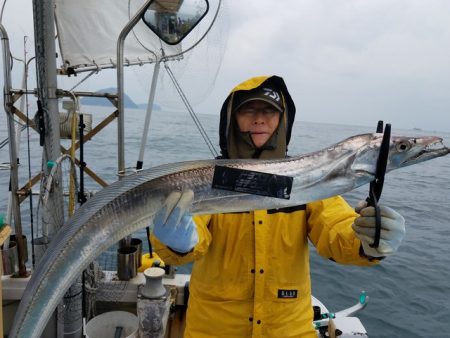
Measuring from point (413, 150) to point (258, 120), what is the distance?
1414mm

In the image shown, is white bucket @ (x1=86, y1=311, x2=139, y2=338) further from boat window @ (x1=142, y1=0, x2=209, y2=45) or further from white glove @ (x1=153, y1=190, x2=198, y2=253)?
boat window @ (x1=142, y1=0, x2=209, y2=45)

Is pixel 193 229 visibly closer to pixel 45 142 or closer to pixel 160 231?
pixel 160 231

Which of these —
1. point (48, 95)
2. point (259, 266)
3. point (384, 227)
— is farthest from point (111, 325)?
point (384, 227)

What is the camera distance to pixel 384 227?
226 cm

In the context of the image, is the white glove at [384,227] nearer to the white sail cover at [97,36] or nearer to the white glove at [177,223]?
the white glove at [177,223]

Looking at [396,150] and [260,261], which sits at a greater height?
[396,150]

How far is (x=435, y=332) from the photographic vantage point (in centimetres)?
735

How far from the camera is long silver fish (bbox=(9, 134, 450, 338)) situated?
73.1 inches

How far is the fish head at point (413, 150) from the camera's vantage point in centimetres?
186

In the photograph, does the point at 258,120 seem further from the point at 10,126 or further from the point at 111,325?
the point at 111,325

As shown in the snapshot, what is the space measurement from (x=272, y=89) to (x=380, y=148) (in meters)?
1.43

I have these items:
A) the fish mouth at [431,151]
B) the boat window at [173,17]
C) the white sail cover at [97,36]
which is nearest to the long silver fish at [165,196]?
the fish mouth at [431,151]

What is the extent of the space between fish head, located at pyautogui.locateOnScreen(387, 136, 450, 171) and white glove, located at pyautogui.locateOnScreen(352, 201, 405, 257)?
408 millimetres

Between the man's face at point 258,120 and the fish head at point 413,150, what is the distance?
126 cm
